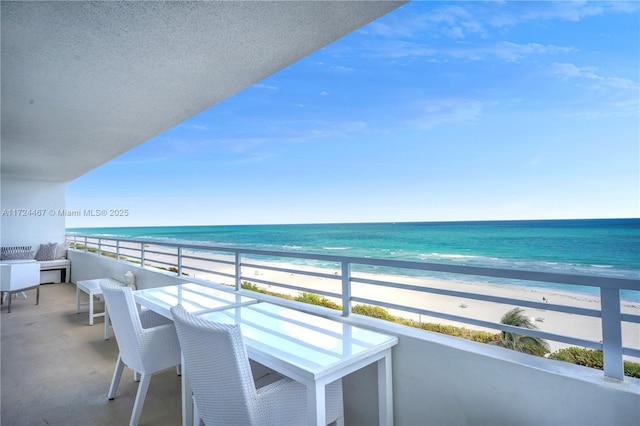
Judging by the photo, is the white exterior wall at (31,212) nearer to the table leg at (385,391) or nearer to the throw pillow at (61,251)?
the throw pillow at (61,251)

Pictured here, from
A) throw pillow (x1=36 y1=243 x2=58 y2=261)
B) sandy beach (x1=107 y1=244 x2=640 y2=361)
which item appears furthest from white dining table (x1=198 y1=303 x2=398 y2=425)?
throw pillow (x1=36 y1=243 x2=58 y2=261)

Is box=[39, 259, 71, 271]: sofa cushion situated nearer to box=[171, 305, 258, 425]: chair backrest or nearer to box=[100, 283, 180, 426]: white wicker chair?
box=[100, 283, 180, 426]: white wicker chair

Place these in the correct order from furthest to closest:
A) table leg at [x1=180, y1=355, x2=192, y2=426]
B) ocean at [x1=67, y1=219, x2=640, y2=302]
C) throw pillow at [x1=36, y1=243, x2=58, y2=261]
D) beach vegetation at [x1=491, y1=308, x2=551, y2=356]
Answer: ocean at [x1=67, y1=219, x2=640, y2=302] → throw pillow at [x1=36, y1=243, x2=58, y2=261] → beach vegetation at [x1=491, y1=308, x2=551, y2=356] → table leg at [x1=180, y1=355, x2=192, y2=426]

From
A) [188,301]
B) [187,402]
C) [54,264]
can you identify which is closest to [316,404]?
[187,402]

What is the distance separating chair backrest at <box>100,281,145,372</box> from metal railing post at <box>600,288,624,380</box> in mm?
2309

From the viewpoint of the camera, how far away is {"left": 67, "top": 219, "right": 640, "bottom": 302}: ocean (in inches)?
568

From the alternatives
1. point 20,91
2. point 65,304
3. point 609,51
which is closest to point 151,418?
point 20,91

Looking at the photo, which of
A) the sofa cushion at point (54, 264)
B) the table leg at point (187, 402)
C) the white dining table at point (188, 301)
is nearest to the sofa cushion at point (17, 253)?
the sofa cushion at point (54, 264)

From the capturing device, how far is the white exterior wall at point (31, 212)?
22.8 ft

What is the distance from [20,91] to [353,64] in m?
11.6

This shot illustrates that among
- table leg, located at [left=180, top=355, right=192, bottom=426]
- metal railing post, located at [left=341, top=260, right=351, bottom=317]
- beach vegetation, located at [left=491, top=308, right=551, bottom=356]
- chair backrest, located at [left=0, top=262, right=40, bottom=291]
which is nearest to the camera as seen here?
table leg, located at [left=180, top=355, right=192, bottom=426]

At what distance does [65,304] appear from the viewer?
5.14 m

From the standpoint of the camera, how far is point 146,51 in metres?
2.03

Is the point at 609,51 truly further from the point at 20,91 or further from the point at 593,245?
the point at 20,91
